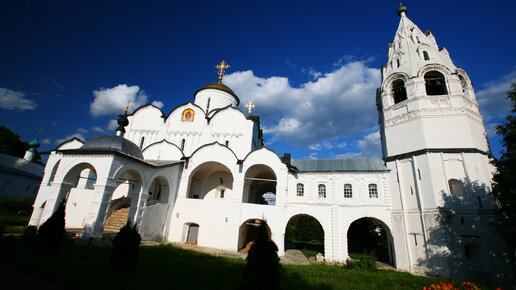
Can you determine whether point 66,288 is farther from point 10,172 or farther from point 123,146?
point 10,172

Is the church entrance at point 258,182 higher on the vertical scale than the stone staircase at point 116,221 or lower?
higher

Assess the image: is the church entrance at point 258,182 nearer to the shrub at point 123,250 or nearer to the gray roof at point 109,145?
the gray roof at point 109,145

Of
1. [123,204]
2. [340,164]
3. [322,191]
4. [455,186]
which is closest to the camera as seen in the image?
[455,186]

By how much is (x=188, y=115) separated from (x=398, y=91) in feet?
55.2

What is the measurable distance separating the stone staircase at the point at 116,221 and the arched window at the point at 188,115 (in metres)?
8.40

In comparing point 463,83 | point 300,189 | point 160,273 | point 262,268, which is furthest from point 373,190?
point 160,273

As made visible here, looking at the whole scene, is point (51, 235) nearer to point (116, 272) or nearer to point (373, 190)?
point (116, 272)

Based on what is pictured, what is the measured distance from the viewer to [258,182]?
68.1 ft

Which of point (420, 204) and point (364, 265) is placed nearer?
point (364, 265)

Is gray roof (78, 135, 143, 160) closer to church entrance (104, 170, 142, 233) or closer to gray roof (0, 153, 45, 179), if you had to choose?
church entrance (104, 170, 142, 233)

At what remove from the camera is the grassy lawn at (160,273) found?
6102 mm

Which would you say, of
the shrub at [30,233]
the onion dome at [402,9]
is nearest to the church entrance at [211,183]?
the shrub at [30,233]

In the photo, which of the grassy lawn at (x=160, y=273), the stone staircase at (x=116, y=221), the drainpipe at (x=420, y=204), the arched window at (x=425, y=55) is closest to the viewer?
the grassy lawn at (x=160, y=273)

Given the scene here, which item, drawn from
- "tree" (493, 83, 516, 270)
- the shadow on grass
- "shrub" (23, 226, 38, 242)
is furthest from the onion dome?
"shrub" (23, 226, 38, 242)
